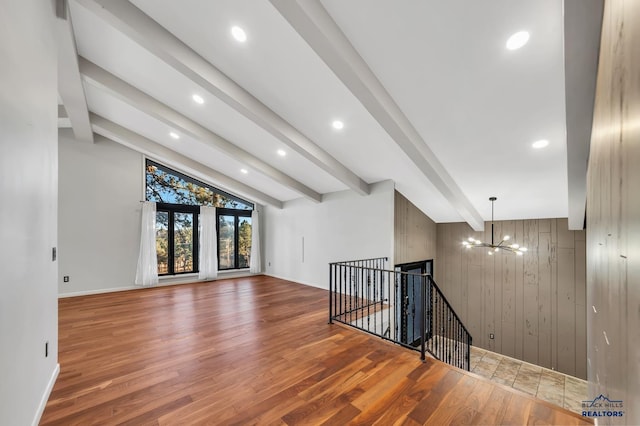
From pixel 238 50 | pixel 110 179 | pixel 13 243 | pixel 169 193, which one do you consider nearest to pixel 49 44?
pixel 238 50

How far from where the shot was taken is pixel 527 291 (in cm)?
600

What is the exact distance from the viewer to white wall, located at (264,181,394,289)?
18.1 ft

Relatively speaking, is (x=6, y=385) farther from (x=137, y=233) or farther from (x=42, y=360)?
(x=137, y=233)

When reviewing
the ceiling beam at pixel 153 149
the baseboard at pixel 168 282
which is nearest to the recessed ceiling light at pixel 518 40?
the ceiling beam at pixel 153 149

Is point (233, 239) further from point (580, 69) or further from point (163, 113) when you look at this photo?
point (580, 69)

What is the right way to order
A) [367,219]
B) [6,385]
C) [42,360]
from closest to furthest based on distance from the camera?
1. [6,385]
2. [42,360]
3. [367,219]

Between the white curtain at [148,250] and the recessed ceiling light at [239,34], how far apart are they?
5209 millimetres

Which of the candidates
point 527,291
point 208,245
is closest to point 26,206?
point 208,245

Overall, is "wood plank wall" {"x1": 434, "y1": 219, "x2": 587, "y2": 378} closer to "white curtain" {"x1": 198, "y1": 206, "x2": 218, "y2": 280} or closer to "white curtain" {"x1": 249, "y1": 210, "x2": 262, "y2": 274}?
A: "white curtain" {"x1": 249, "y1": 210, "x2": 262, "y2": 274}

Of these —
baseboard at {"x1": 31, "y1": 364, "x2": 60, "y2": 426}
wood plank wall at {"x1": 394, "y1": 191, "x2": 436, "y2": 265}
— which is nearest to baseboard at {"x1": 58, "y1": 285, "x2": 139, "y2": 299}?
baseboard at {"x1": 31, "y1": 364, "x2": 60, "y2": 426}

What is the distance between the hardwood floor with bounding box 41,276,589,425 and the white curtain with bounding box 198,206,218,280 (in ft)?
10.1

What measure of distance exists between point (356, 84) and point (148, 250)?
618cm

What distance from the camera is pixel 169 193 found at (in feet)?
22.8

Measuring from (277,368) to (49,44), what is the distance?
11.2 feet
